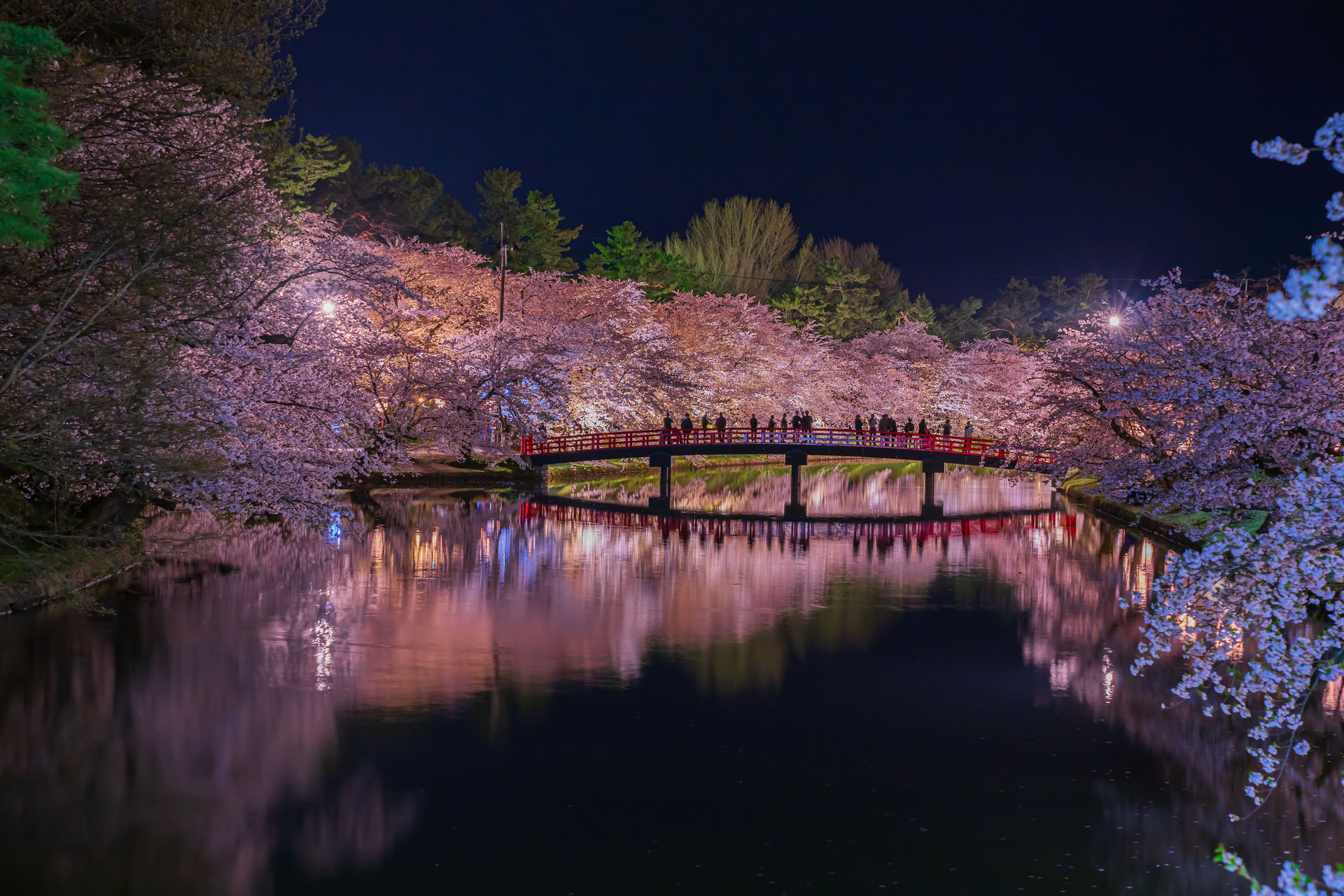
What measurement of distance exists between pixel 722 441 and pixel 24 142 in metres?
41.9

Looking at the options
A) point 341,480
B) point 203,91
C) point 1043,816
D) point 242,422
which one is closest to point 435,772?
point 1043,816

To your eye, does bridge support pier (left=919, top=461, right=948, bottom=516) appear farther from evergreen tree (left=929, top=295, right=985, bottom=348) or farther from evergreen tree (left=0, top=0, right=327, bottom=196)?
evergreen tree (left=929, top=295, right=985, bottom=348)

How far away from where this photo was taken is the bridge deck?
44.6 meters

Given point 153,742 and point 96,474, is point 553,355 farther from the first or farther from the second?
point 153,742

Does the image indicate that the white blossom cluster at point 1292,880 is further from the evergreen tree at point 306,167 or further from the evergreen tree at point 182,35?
the evergreen tree at point 306,167

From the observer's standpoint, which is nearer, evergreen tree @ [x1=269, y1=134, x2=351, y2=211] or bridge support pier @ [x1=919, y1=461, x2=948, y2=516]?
bridge support pier @ [x1=919, y1=461, x2=948, y2=516]

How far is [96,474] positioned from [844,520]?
2465 centimetres

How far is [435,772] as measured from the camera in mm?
11891

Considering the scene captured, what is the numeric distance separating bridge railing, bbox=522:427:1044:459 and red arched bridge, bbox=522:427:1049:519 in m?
0.03

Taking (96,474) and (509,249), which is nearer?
(96,474)

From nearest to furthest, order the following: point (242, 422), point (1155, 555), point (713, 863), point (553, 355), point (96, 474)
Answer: point (713, 863)
point (96, 474)
point (242, 422)
point (1155, 555)
point (553, 355)

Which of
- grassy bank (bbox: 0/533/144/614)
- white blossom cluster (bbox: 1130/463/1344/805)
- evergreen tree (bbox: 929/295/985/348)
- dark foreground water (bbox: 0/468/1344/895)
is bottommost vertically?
dark foreground water (bbox: 0/468/1344/895)

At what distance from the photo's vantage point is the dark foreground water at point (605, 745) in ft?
32.3

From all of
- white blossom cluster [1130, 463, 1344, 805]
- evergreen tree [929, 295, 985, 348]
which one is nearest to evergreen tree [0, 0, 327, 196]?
white blossom cluster [1130, 463, 1344, 805]
